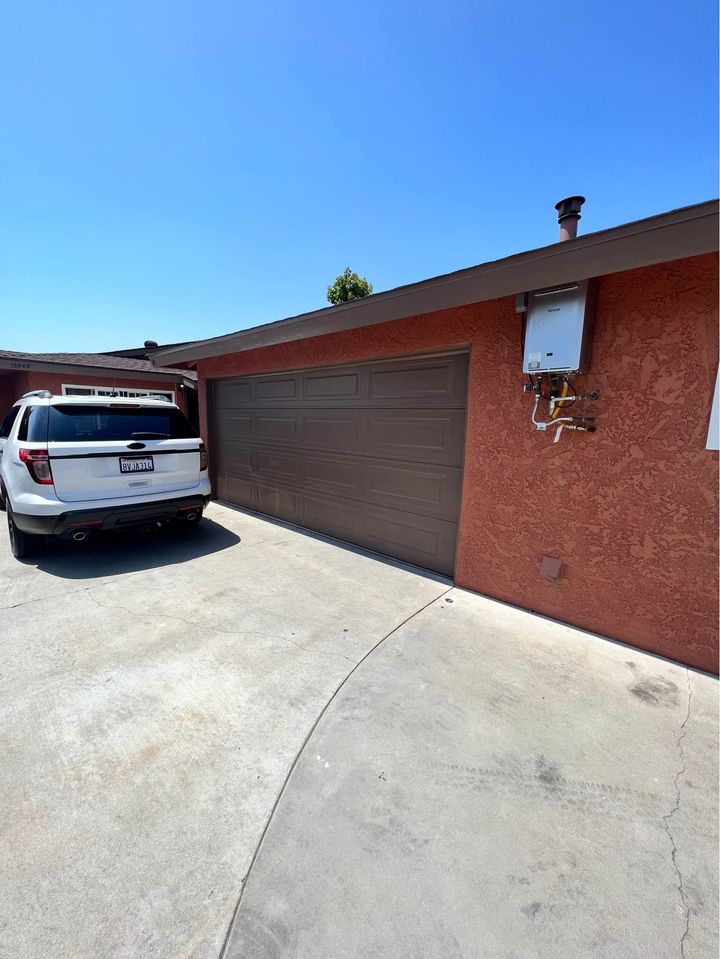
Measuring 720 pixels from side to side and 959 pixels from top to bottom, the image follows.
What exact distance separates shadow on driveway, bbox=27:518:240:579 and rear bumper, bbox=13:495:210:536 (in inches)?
17.7

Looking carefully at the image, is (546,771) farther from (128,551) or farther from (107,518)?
(128,551)

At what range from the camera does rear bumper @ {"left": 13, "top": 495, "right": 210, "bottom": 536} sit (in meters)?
3.68

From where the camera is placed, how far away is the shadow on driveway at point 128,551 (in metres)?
4.08

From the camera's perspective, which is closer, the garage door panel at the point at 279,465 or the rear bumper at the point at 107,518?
the rear bumper at the point at 107,518

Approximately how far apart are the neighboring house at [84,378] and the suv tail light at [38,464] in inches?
243

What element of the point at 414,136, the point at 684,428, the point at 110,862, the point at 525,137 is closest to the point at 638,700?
the point at 684,428

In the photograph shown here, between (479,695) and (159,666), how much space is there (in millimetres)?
2075

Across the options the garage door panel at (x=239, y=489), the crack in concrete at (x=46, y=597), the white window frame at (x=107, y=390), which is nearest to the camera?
the crack in concrete at (x=46, y=597)

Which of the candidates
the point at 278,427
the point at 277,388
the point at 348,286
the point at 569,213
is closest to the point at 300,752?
the point at 278,427

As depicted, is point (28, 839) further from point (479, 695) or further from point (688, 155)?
point (688, 155)

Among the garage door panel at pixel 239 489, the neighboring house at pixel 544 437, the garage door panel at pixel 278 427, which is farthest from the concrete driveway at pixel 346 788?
the garage door panel at pixel 239 489

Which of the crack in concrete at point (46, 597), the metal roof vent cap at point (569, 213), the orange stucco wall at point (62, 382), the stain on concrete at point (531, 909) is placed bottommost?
the crack in concrete at point (46, 597)

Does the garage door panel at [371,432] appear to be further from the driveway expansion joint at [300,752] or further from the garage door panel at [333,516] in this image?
the driveway expansion joint at [300,752]

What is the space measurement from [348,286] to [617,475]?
52.6 ft
